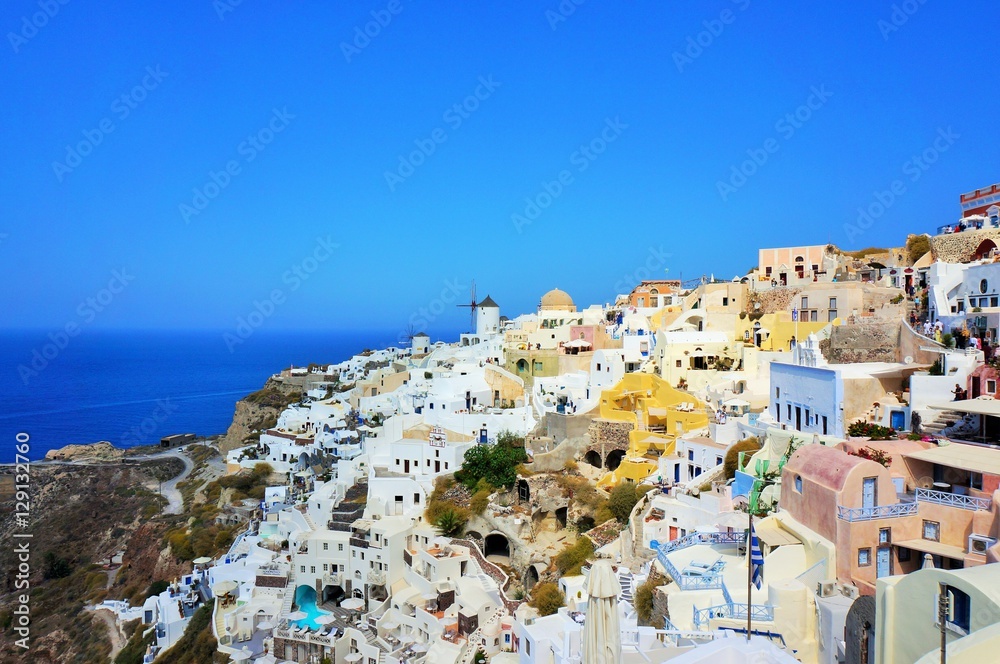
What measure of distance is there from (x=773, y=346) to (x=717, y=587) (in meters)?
14.6

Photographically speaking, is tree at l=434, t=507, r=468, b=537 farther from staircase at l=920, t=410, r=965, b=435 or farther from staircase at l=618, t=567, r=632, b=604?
staircase at l=920, t=410, r=965, b=435

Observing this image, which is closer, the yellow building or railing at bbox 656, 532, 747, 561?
railing at bbox 656, 532, 747, 561

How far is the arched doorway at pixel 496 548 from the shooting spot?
68.3 feet

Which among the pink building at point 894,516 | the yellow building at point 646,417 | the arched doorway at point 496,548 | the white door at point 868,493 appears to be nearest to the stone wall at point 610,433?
the yellow building at point 646,417

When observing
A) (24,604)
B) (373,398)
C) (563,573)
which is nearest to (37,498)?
(24,604)

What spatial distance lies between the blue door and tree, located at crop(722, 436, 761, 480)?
6035 millimetres

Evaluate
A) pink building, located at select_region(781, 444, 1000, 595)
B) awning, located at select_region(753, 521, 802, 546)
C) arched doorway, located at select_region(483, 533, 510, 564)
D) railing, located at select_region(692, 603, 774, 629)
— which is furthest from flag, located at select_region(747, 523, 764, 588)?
arched doorway, located at select_region(483, 533, 510, 564)

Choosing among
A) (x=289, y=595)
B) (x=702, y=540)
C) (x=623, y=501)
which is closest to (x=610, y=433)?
(x=623, y=501)

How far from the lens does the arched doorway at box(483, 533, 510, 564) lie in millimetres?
20809

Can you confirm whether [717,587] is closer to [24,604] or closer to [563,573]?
[563,573]

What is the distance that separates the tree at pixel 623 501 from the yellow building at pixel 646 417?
1182mm

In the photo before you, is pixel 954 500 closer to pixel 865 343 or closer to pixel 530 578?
pixel 865 343

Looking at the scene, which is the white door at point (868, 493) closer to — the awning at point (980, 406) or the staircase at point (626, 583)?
the awning at point (980, 406)

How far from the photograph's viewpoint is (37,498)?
42094mm
